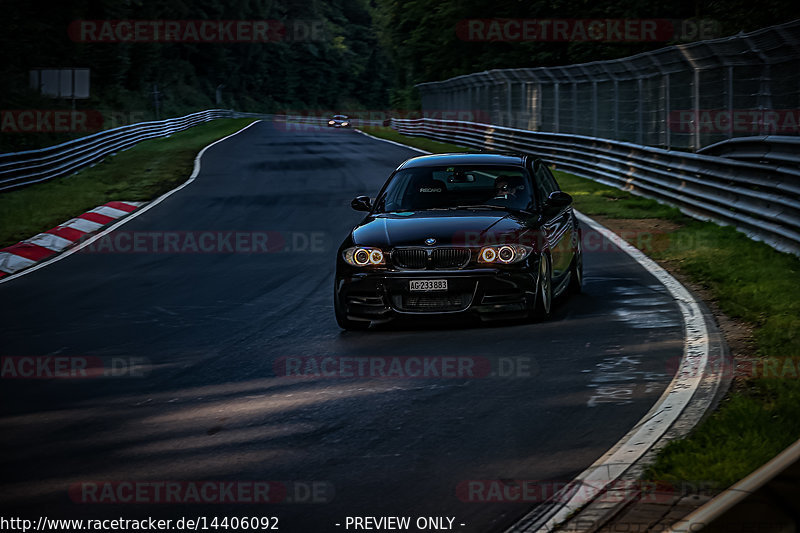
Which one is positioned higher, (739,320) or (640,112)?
(640,112)

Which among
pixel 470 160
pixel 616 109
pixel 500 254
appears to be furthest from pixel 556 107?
pixel 500 254

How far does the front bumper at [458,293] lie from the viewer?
30.4ft

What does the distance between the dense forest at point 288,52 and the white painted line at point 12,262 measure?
58.4ft

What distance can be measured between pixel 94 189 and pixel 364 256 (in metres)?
17.0

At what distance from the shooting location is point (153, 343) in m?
9.53

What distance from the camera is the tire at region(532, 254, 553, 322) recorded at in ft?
31.2

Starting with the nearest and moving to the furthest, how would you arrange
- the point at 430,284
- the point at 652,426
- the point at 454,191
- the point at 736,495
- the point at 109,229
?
the point at 736,495
the point at 652,426
the point at 430,284
the point at 454,191
the point at 109,229

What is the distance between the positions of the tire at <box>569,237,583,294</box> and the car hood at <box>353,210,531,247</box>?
1280 mm

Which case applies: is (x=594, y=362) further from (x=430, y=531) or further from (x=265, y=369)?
(x=430, y=531)

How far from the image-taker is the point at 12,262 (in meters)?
15.3

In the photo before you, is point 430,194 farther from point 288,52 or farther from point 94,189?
point 288,52

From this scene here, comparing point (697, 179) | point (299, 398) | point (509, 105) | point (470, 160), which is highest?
point (509, 105)

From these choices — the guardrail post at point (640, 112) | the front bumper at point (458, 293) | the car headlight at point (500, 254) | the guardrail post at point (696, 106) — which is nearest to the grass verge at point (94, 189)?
the front bumper at point (458, 293)

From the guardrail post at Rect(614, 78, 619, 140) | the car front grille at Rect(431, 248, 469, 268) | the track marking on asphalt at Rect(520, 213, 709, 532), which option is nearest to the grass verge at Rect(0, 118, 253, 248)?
the car front grille at Rect(431, 248, 469, 268)
